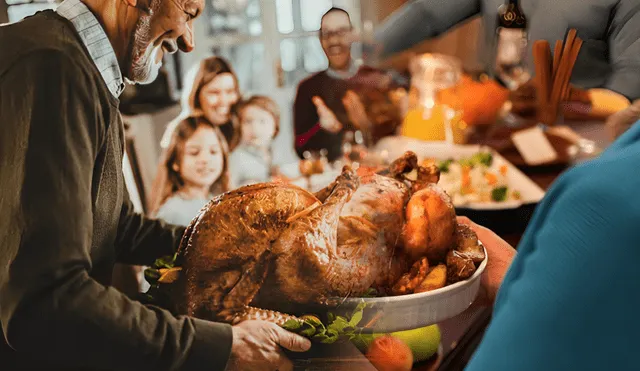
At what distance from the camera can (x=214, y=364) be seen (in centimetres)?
52

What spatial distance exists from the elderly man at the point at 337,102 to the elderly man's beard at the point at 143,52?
265mm

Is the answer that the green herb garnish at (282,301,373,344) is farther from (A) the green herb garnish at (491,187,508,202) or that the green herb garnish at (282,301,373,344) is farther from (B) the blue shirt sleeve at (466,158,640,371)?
(A) the green herb garnish at (491,187,508,202)

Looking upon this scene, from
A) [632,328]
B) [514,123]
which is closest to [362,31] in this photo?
[632,328]


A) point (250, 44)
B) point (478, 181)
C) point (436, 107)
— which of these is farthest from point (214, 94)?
point (436, 107)

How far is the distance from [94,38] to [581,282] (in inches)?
16.2

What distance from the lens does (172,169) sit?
2.72 ft

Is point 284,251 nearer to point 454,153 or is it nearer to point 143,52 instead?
point 143,52

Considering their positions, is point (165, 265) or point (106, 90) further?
point (165, 265)

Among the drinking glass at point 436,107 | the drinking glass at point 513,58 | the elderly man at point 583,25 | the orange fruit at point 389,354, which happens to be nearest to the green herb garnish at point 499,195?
the drinking glass at point 436,107

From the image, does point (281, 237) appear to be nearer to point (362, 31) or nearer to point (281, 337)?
point (281, 337)

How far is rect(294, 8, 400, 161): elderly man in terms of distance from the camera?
0.93 meters

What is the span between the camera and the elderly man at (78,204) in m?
0.44

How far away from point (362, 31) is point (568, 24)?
23cm

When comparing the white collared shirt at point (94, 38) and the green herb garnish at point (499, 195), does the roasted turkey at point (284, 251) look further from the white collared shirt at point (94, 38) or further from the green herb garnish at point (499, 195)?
the green herb garnish at point (499, 195)
